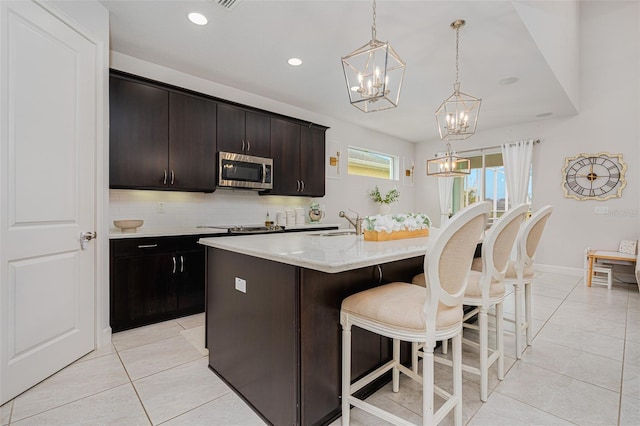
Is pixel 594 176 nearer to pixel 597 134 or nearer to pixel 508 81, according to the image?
pixel 597 134

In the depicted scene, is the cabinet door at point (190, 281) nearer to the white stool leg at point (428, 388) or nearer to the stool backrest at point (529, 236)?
the white stool leg at point (428, 388)

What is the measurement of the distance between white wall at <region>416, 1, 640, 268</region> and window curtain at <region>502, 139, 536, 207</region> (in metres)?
0.17

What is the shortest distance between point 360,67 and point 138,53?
2.39m

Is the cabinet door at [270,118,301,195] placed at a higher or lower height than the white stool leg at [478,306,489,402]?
higher

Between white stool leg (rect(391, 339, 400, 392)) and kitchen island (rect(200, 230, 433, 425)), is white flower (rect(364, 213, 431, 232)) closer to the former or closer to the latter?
kitchen island (rect(200, 230, 433, 425))

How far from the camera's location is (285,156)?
425 centimetres

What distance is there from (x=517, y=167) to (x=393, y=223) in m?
4.64

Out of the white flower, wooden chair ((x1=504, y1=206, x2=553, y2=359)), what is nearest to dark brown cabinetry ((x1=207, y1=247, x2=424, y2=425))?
the white flower

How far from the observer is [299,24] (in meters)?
2.63

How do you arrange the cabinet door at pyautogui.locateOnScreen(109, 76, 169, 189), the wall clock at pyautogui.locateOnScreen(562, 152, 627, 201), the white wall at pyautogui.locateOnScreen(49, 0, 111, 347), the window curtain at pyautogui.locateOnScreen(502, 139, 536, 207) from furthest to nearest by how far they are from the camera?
the window curtain at pyautogui.locateOnScreen(502, 139, 536, 207), the wall clock at pyautogui.locateOnScreen(562, 152, 627, 201), the cabinet door at pyautogui.locateOnScreen(109, 76, 169, 189), the white wall at pyautogui.locateOnScreen(49, 0, 111, 347)

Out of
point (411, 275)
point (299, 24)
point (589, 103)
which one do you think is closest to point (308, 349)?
point (411, 275)

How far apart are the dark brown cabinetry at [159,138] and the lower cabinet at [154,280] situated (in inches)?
24.9

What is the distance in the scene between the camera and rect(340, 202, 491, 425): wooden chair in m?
1.27

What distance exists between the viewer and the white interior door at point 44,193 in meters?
1.78
